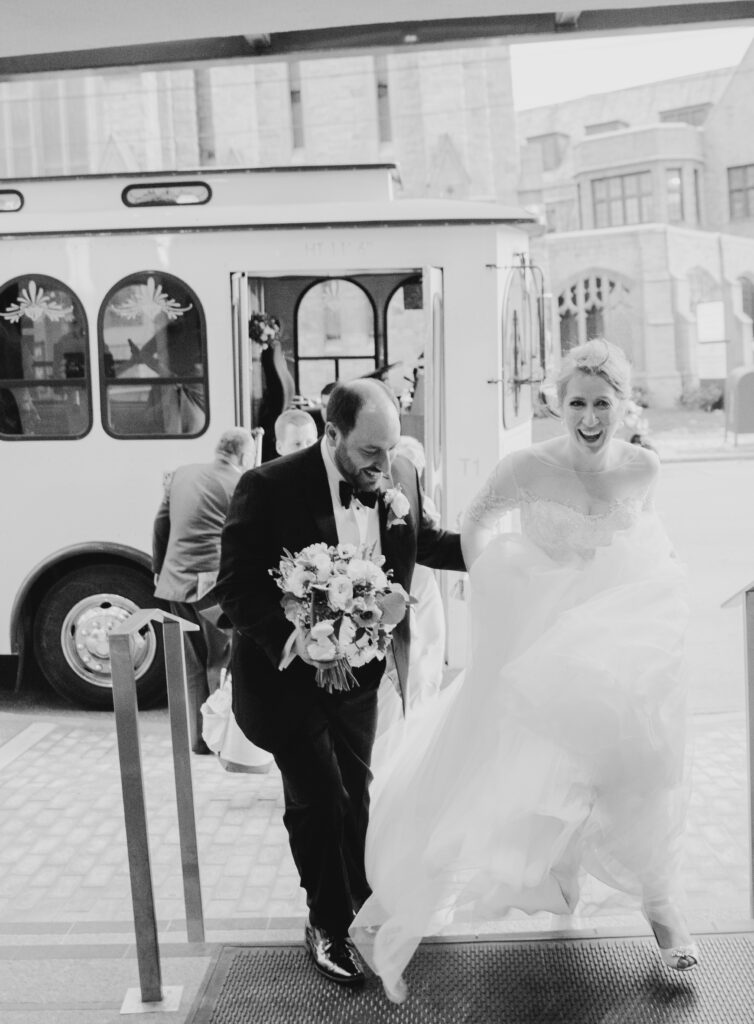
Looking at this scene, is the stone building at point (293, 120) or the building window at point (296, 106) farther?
the building window at point (296, 106)

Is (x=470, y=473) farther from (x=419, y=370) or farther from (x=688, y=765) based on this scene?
(x=688, y=765)

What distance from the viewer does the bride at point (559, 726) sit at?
3.25 meters

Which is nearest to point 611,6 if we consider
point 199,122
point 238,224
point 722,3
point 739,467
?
point 722,3

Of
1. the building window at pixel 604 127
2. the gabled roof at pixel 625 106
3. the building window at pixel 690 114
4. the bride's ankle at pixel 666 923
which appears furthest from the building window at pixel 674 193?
the bride's ankle at pixel 666 923

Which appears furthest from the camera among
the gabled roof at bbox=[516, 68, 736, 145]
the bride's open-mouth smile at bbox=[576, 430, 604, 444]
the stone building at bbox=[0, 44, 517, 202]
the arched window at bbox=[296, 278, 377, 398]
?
A: the gabled roof at bbox=[516, 68, 736, 145]

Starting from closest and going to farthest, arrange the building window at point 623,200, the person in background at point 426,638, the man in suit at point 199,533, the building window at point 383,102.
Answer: the person in background at point 426,638
the man in suit at point 199,533
the building window at point 383,102
the building window at point 623,200

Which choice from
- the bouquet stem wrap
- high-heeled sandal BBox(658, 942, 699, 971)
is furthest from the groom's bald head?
high-heeled sandal BBox(658, 942, 699, 971)

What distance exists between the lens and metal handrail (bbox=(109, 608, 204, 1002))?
318 cm

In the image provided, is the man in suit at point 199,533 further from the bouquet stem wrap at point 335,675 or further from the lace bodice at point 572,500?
the bouquet stem wrap at point 335,675

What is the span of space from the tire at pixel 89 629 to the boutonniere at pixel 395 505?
3.74 meters

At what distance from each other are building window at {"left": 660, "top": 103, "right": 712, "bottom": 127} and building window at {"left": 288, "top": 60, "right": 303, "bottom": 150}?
25.6 m

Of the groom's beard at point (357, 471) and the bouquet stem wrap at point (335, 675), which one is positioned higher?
the groom's beard at point (357, 471)

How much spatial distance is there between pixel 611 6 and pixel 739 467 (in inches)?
798

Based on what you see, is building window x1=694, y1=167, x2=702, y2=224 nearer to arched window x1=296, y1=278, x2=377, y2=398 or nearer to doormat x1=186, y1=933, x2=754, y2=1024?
arched window x1=296, y1=278, x2=377, y2=398
